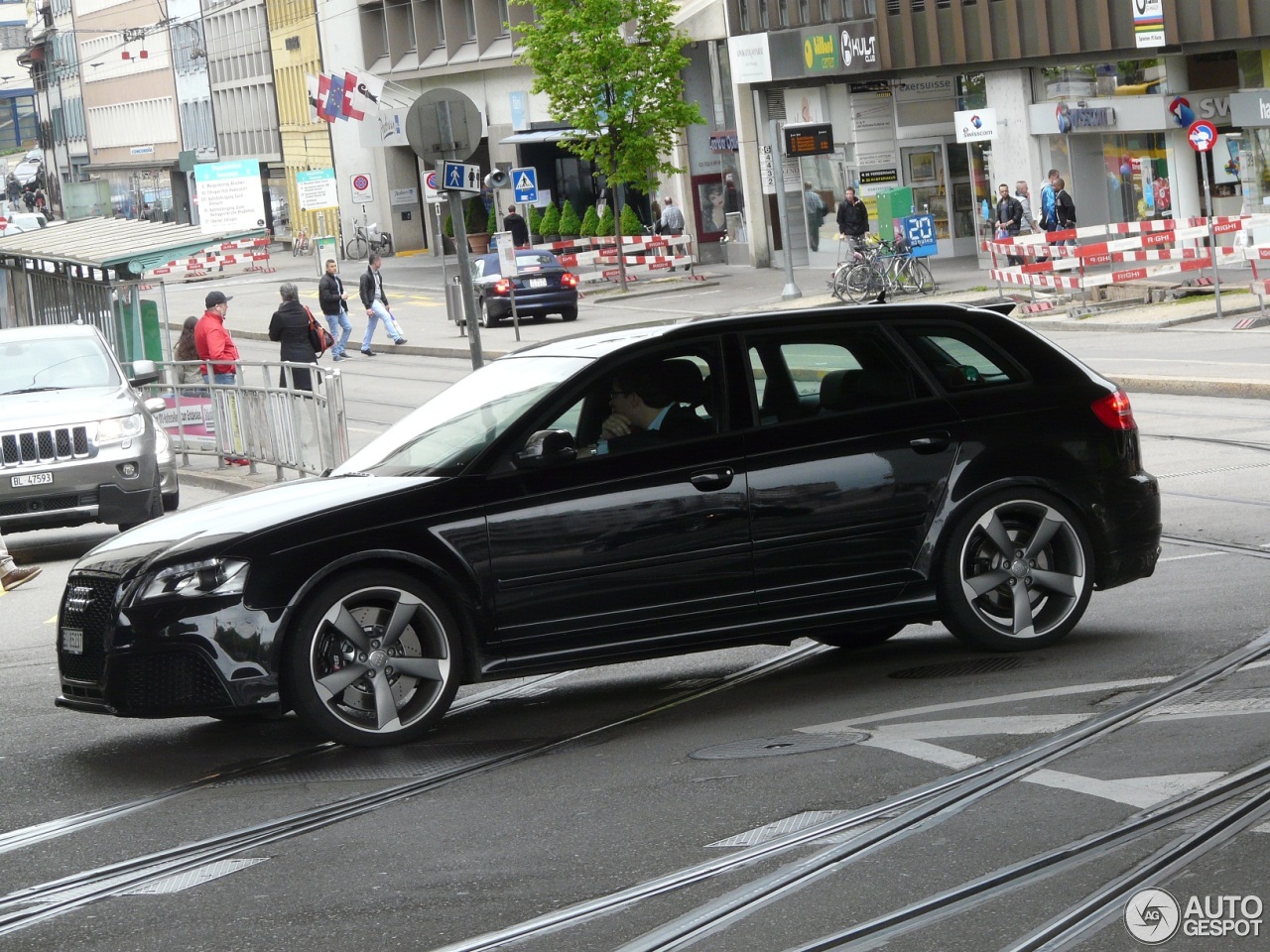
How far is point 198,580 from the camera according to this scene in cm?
741

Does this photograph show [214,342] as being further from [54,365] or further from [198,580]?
[198,580]

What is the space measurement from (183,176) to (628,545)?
101 m

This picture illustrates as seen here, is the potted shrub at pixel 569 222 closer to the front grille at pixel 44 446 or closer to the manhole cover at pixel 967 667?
the front grille at pixel 44 446

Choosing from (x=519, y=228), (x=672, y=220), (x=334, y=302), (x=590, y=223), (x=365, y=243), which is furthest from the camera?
(x=365, y=243)

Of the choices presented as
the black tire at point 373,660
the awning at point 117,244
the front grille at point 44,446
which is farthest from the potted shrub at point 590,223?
the black tire at point 373,660

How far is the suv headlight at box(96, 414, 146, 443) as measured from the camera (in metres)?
16.3

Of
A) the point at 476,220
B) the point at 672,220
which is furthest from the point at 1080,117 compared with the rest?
the point at 476,220

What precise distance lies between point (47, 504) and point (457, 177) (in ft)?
14.5

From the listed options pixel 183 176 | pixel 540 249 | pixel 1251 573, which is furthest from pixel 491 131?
pixel 1251 573

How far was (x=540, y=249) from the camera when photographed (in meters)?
41.4

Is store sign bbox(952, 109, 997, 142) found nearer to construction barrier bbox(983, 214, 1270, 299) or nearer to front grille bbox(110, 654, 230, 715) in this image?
construction barrier bbox(983, 214, 1270, 299)

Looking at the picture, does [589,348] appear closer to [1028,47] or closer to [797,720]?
[797,720]

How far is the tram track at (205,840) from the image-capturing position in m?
5.85

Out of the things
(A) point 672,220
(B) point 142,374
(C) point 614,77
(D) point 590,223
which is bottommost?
(B) point 142,374
